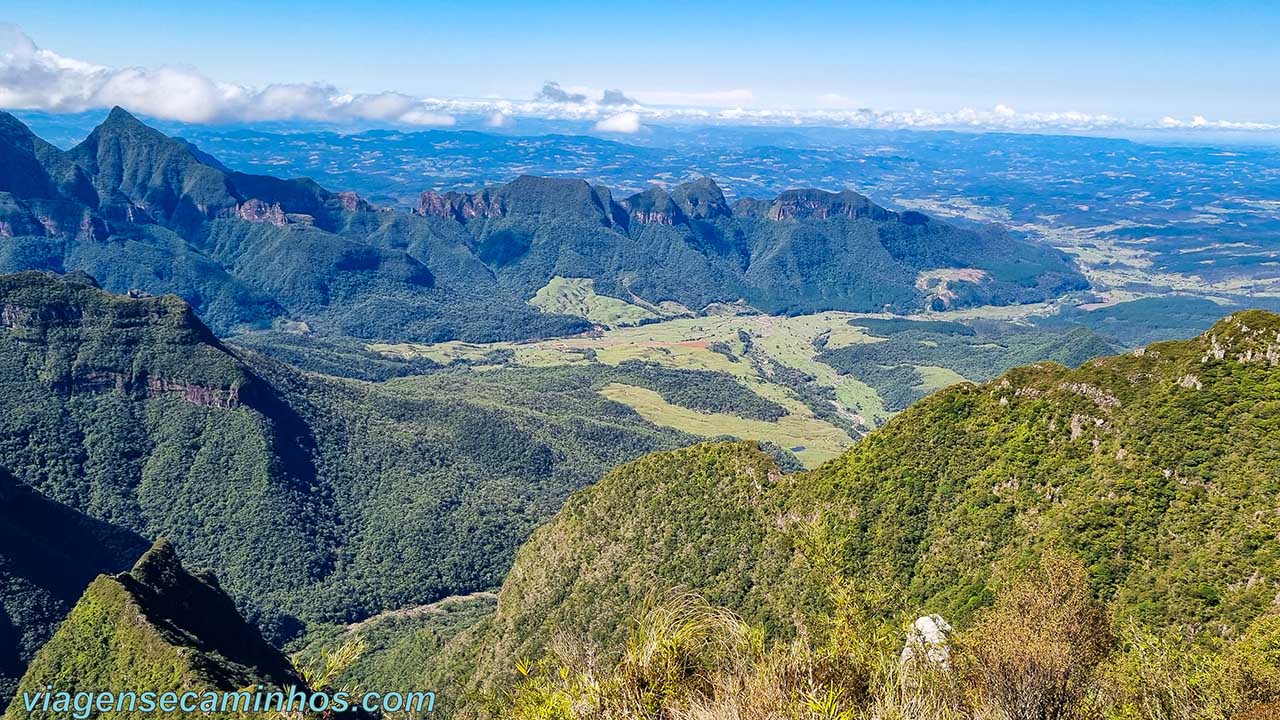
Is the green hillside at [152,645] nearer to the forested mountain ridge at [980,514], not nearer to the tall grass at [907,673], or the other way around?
the forested mountain ridge at [980,514]

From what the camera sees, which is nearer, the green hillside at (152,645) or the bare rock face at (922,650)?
the bare rock face at (922,650)

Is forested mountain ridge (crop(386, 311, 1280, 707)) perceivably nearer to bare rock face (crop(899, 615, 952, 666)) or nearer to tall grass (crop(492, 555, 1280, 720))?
bare rock face (crop(899, 615, 952, 666))

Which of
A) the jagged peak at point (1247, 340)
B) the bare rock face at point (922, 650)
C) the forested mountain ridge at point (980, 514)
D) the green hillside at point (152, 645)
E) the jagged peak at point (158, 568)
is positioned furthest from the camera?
the jagged peak at point (158, 568)

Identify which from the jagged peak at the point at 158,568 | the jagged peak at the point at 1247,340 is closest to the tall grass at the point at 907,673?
the jagged peak at the point at 1247,340

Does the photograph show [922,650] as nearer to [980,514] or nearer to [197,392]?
[980,514]

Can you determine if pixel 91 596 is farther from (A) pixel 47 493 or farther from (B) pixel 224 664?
(A) pixel 47 493

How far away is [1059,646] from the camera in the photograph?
2167cm

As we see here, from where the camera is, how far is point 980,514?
6444 centimetres

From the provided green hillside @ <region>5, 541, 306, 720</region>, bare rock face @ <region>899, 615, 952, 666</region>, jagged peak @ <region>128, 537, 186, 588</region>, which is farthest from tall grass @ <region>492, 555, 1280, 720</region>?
jagged peak @ <region>128, 537, 186, 588</region>

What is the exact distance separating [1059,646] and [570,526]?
77.4 m

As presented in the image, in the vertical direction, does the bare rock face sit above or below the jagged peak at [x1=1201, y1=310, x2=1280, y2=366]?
below

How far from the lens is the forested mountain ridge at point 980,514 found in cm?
5066

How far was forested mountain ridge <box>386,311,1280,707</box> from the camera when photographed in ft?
166

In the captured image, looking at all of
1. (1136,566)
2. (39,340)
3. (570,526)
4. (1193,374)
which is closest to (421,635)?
(570,526)
